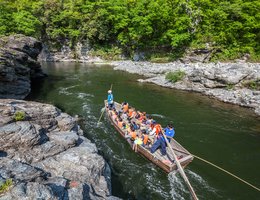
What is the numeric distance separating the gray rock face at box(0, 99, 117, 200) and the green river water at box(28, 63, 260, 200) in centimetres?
246

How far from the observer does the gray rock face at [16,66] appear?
2369 centimetres

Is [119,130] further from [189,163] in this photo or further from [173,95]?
[173,95]

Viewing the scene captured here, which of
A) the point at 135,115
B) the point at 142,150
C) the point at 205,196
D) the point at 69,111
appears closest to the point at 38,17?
the point at 69,111

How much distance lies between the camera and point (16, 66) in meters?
27.5

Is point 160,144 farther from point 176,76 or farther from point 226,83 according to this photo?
point 176,76

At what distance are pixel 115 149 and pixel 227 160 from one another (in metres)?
7.66

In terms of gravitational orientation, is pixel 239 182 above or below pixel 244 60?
below

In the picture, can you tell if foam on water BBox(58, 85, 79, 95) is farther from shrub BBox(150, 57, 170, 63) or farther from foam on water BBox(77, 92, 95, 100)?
shrub BBox(150, 57, 170, 63)

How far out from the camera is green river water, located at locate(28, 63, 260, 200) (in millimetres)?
12584

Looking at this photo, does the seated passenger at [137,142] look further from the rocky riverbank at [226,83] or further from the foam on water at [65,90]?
the foam on water at [65,90]

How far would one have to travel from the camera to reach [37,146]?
11289 millimetres

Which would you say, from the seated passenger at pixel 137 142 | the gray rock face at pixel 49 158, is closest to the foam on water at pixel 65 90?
the gray rock face at pixel 49 158

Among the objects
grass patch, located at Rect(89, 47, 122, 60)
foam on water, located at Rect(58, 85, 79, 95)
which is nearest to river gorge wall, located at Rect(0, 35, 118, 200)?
foam on water, located at Rect(58, 85, 79, 95)

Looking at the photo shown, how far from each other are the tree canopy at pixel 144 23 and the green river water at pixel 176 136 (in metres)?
23.7
